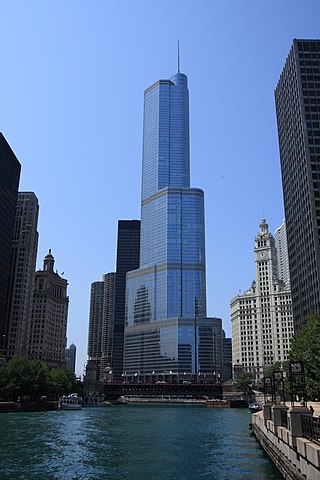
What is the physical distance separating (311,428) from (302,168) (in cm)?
13150

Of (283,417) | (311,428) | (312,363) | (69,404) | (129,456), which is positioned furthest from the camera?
(69,404)

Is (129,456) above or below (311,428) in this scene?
below

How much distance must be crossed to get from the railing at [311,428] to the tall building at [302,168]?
110 meters

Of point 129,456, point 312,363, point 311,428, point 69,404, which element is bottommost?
point 129,456

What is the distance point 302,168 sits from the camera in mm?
151875

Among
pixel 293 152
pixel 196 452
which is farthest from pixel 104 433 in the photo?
pixel 293 152

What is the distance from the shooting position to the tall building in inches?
5620

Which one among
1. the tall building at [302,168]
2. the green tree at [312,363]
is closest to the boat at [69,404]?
the tall building at [302,168]

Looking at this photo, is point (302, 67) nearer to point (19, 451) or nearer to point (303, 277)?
point (303, 277)

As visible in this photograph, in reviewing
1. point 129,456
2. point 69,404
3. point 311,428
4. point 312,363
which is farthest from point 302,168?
point 311,428

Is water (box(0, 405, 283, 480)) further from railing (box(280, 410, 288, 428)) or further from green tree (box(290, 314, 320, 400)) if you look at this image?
green tree (box(290, 314, 320, 400))

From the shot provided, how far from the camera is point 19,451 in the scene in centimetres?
5653

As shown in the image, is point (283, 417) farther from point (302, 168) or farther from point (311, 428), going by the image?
point (302, 168)

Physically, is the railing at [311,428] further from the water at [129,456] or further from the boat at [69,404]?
the boat at [69,404]
